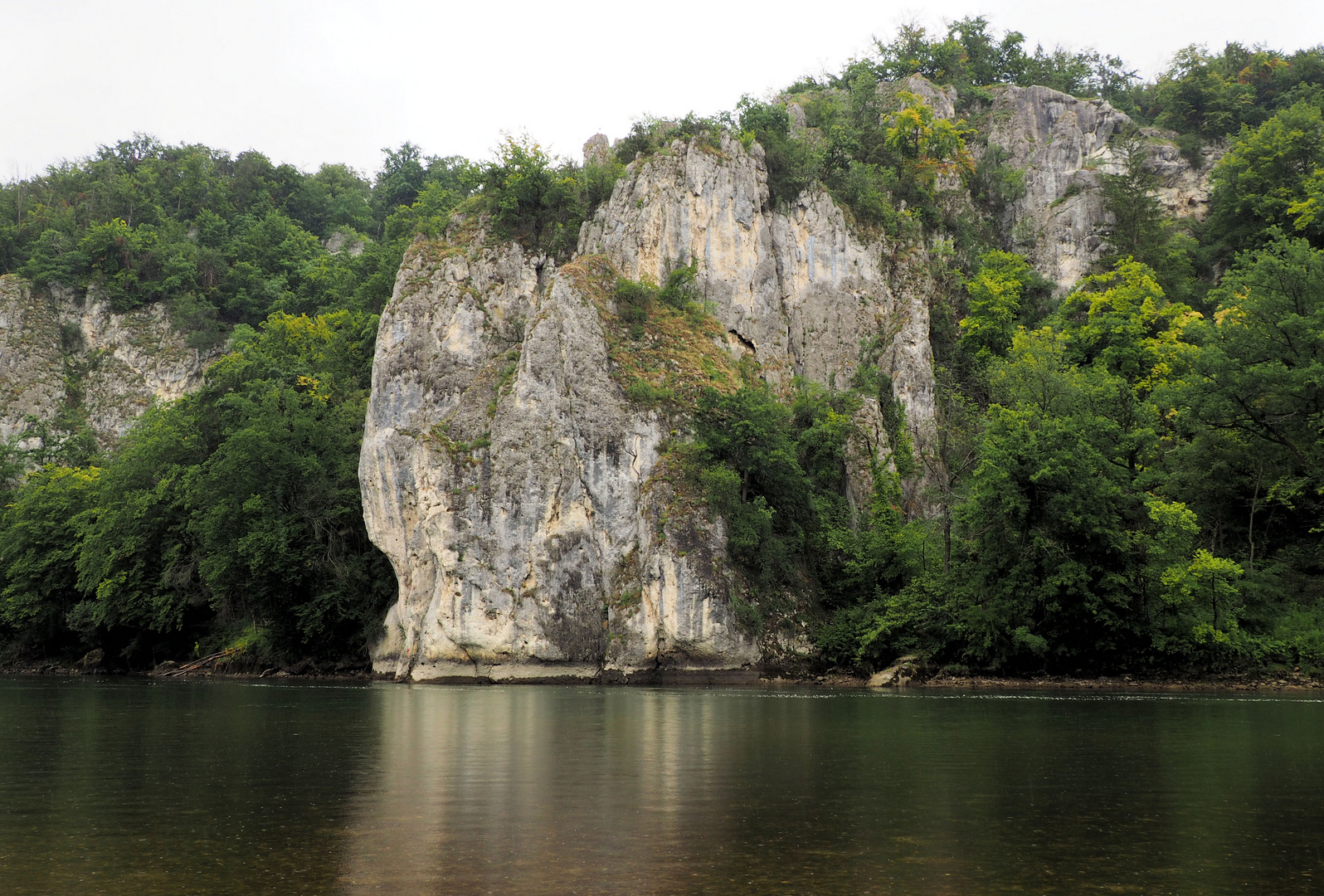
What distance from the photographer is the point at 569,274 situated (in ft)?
162

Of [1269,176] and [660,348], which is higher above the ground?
[1269,176]

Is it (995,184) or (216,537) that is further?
(995,184)

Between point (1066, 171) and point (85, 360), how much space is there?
7272 cm

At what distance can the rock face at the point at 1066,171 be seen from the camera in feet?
199

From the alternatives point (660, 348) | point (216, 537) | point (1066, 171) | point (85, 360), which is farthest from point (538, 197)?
point (85, 360)

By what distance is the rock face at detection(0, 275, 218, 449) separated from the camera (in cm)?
7356

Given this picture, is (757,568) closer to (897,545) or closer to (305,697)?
(897,545)

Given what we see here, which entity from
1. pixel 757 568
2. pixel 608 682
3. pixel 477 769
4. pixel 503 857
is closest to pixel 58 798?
pixel 477 769

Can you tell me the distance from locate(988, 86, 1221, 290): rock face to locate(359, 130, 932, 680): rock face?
10016mm

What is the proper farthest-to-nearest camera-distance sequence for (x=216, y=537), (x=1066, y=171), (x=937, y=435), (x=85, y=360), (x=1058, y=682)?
1. (x=85, y=360)
2. (x=1066, y=171)
3. (x=937, y=435)
4. (x=216, y=537)
5. (x=1058, y=682)

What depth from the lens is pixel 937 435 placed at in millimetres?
53219

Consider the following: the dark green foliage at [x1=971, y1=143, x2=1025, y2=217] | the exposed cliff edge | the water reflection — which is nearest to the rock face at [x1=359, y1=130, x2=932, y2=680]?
the exposed cliff edge

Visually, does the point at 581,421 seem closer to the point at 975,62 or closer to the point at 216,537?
the point at 216,537

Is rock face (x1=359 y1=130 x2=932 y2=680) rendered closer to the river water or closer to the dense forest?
the dense forest
